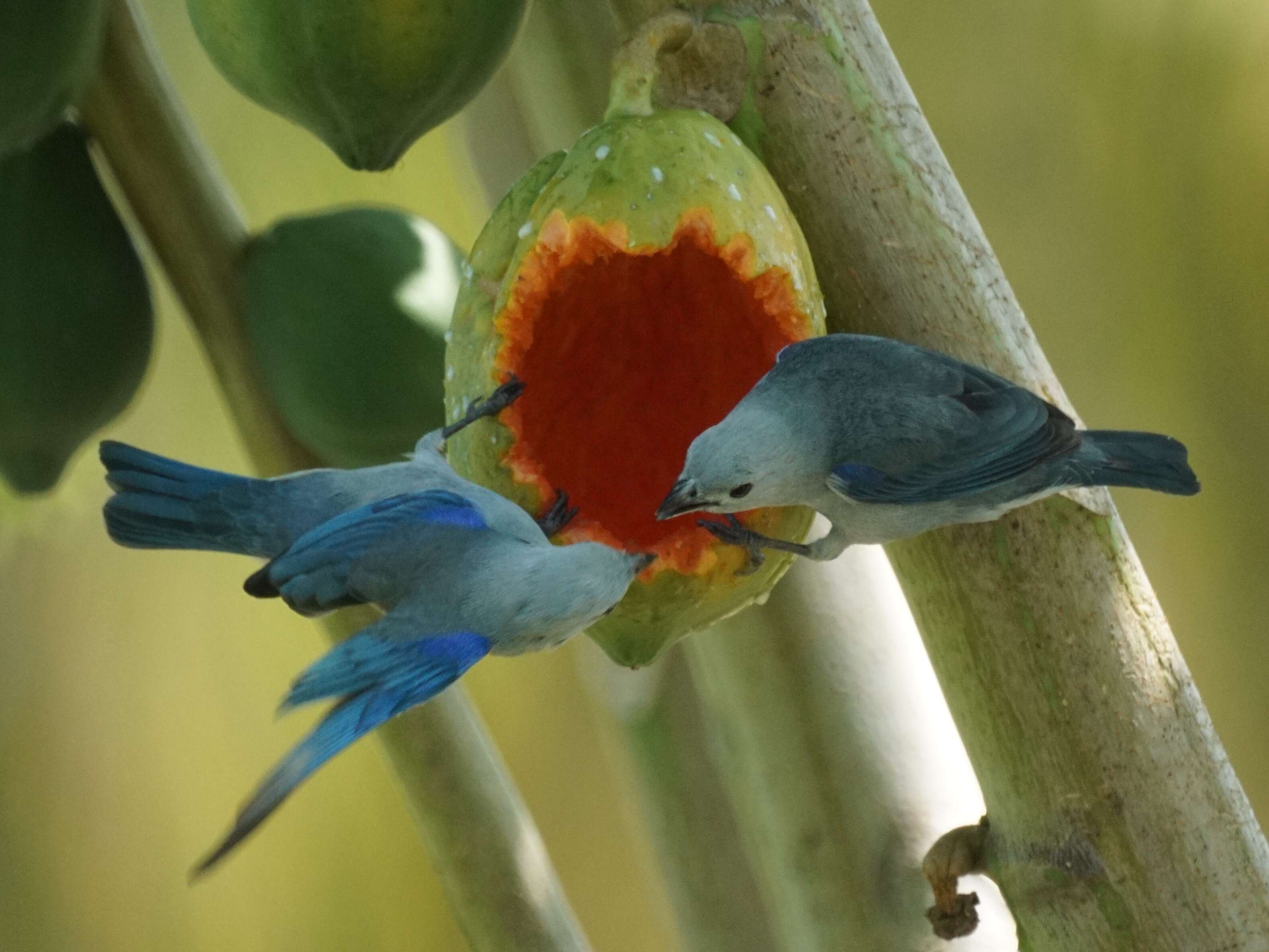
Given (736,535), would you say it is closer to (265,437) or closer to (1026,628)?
(1026,628)

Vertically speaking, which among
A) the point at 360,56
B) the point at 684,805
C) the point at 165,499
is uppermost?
the point at 360,56

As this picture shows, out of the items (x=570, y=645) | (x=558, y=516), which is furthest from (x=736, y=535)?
(x=570, y=645)

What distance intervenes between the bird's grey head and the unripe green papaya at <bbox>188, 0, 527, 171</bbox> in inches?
7.2

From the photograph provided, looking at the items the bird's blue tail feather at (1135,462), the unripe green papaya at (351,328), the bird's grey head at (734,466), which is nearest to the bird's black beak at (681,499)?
the bird's grey head at (734,466)

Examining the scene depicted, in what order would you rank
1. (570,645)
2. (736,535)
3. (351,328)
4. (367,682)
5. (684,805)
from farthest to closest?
(570,645) → (684,805) → (351,328) → (736,535) → (367,682)

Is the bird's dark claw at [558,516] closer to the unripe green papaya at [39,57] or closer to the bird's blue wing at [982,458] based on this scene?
the bird's blue wing at [982,458]

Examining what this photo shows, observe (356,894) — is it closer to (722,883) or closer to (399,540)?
(722,883)

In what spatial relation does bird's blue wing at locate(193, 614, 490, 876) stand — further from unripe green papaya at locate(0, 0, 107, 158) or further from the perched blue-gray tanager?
unripe green papaya at locate(0, 0, 107, 158)

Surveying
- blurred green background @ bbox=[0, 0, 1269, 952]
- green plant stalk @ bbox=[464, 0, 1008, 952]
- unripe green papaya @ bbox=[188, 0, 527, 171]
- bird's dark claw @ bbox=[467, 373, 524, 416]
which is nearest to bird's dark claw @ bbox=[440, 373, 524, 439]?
bird's dark claw @ bbox=[467, 373, 524, 416]

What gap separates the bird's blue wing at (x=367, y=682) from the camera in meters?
0.25

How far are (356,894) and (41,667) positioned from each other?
238 millimetres

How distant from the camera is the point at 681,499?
0.31 metres

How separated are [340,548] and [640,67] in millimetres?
200

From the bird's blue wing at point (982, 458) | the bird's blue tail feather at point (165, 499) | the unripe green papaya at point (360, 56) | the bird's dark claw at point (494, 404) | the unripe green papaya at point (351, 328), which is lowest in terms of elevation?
the bird's blue wing at point (982, 458)
